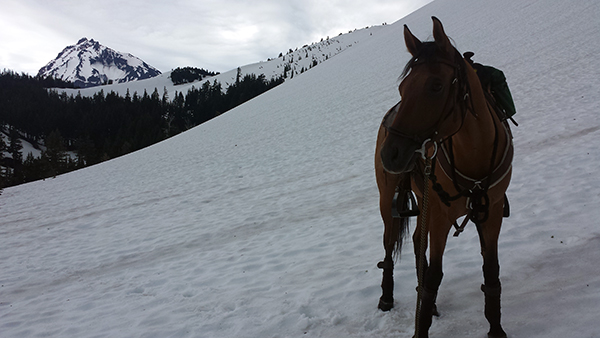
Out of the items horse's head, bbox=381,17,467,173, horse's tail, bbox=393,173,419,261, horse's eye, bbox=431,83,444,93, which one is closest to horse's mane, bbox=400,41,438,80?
horse's head, bbox=381,17,467,173

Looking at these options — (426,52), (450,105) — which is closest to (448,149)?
(450,105)

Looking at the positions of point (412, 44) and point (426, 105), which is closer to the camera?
point (426, 105)

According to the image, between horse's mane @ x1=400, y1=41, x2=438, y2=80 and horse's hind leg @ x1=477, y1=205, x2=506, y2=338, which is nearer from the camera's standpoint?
horse's mane @ x1=400, y1=41, x2=438, y2=80

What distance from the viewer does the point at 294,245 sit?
5418 millimetres

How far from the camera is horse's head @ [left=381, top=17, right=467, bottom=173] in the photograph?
5.46 ft

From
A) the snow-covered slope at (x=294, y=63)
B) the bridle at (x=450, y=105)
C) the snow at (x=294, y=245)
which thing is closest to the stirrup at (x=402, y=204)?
the bridle at (x=450, y=105)

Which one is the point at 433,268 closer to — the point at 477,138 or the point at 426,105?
the point at 477,138

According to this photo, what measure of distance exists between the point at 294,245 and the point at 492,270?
353 centimetres

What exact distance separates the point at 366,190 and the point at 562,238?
4386 millimetres

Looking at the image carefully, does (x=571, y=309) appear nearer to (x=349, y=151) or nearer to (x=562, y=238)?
(x=562, y=238)

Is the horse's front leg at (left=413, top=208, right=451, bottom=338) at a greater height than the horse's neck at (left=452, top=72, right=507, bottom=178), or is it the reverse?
the horse's neck at (left=452, top=72, right=507, bottom=178)

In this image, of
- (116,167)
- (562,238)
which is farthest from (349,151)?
(116,167)

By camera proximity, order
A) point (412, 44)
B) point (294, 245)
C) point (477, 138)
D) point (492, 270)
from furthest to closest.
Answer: point (294, 245), point (492, 270), point (477, 138), point (412, 44)

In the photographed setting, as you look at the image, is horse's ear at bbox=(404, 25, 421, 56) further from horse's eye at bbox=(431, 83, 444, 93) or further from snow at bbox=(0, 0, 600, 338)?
snow at bbox=(0, 0, 600, 338)
